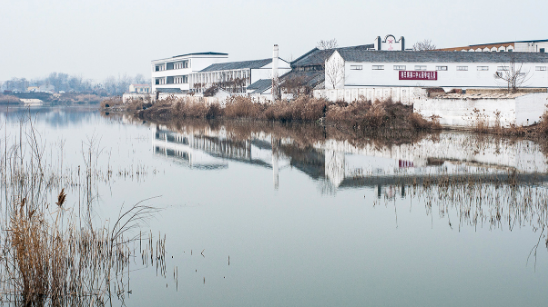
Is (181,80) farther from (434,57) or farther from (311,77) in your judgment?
(434,57)

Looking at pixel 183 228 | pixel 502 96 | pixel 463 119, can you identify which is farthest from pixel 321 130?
pixel 183 228

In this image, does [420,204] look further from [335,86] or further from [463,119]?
[335,86]

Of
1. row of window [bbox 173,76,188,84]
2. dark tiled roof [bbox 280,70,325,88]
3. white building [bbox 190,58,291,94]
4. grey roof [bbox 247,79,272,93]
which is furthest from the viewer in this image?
row of window [bbox 173,76,188,84]

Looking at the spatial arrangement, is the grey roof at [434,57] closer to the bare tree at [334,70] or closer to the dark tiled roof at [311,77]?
the bare tree at [334,70]

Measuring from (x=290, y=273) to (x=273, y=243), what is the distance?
156cm

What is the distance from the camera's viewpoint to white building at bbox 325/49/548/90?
144 ft

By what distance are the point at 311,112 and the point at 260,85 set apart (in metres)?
18.9

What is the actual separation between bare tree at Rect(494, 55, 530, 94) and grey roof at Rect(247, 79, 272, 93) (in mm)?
20927

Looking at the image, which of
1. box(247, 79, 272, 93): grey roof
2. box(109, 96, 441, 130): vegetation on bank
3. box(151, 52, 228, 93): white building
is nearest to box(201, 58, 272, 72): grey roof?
box(151, 52, 228, 93): white building

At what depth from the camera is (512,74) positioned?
4425 centimetres

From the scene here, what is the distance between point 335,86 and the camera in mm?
44562

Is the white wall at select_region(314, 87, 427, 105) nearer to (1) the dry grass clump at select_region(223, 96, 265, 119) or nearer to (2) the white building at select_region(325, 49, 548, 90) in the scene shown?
(2) the white building at select_region(325, 49, 548, 90)

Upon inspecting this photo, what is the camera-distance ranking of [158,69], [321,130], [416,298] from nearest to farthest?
1. [416,298]
2. [321,130]
3. [158,69]

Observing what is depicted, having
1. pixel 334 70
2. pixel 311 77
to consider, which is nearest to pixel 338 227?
pixel 334 70
